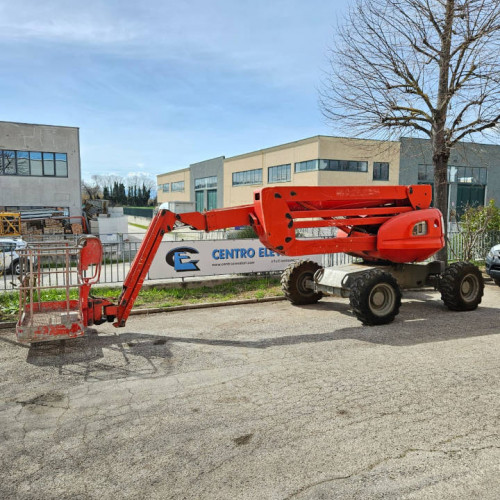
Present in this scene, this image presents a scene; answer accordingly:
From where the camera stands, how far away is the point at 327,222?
809cm

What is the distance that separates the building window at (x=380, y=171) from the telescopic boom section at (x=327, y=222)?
111 feet

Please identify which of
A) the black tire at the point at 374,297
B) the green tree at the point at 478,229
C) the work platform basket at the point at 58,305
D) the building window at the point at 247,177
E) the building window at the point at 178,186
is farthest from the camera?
the building window at the point at 178,186

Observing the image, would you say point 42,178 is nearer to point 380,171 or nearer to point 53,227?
point 53,227

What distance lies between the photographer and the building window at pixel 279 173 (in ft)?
144

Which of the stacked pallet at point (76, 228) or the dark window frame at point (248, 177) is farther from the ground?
the dark window frame at point (248, 177)

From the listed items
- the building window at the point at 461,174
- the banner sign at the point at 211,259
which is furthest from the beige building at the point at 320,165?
the banner sign at the point at 211,259

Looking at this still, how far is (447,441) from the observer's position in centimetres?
396

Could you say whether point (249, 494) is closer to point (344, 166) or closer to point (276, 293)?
point (276, 293)

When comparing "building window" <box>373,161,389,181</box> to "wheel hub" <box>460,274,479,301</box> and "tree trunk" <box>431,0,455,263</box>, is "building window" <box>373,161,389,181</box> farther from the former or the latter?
"wheel hub" <box>460,274,479,301</box>

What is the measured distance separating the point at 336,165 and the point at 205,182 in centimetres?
2717

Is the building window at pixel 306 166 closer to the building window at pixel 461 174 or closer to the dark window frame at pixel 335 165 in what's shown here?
the dark window frame at pixel 335 165

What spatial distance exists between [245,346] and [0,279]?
9.31m

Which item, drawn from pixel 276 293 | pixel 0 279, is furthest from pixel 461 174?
pixel 0 279

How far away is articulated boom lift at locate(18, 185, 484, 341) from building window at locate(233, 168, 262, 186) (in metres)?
40.3
